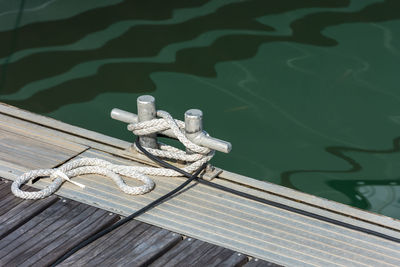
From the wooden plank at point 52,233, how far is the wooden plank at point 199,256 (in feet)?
1.11

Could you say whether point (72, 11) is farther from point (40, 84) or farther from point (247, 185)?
point (247, 185)

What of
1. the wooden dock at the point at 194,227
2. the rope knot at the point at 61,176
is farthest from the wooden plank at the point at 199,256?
the rope knot at the point at 61,176

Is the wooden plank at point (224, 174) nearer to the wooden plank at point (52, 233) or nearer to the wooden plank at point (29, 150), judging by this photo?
the wooden plank at point (29, 150)

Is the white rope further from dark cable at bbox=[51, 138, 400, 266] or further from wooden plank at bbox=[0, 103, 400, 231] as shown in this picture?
wooden plank at bbox=[0, 103, 400, 231]

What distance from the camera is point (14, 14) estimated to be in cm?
619

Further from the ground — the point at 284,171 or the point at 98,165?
the point at 98,165

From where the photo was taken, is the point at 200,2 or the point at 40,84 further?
the point at 200,2

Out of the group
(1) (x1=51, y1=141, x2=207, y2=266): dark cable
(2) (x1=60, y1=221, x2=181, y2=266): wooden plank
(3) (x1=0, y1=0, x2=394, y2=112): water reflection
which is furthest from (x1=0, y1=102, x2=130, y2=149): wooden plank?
(3) (x1=0, y1=0, x2=394, y2=112): water reflection

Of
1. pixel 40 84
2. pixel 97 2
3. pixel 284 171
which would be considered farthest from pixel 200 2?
pixel 284 171

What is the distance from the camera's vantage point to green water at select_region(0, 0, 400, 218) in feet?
16.1

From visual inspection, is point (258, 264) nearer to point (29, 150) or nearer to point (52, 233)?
point (52, 233)

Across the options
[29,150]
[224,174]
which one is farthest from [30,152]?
[224,174]

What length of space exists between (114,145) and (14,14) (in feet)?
8.98

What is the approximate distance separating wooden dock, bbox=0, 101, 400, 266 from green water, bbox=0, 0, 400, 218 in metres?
1.24
